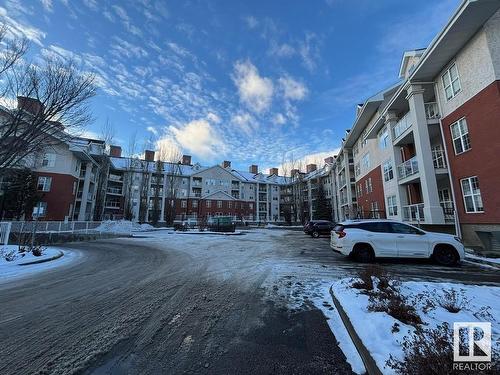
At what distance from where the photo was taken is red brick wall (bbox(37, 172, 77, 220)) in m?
33.5

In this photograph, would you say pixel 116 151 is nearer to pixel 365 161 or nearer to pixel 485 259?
pixel 365 161

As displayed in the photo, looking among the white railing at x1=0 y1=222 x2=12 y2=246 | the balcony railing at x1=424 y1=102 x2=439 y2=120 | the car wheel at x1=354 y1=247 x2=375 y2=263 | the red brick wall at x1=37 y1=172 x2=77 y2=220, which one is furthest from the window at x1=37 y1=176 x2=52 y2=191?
the balcony railing at x1=424 y1=102 x2=439 y2=120

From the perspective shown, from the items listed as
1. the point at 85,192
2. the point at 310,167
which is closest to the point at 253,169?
the point at 310,167

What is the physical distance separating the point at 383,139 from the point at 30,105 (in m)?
27.9

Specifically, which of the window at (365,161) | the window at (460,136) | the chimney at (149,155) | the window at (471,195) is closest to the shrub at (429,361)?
the window at (471,195)

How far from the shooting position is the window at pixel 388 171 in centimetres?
2350

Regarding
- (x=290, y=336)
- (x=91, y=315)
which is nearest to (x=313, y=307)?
(x=290, y=336)

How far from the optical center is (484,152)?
1306 cm

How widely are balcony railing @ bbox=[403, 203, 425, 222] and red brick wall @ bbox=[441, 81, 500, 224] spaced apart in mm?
2749

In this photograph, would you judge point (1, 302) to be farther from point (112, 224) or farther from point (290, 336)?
point (112, 224)

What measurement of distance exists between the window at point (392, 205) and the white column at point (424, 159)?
6.01 m

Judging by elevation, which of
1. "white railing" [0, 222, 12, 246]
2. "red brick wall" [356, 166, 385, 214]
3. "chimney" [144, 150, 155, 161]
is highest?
"chimney" [144, 150, 155, 161]

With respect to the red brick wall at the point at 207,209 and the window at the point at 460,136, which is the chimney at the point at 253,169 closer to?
the red brick wall at the point at 207,209

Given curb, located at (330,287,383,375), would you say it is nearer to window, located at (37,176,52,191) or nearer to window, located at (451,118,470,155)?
window, located at (451,118,470,155)
